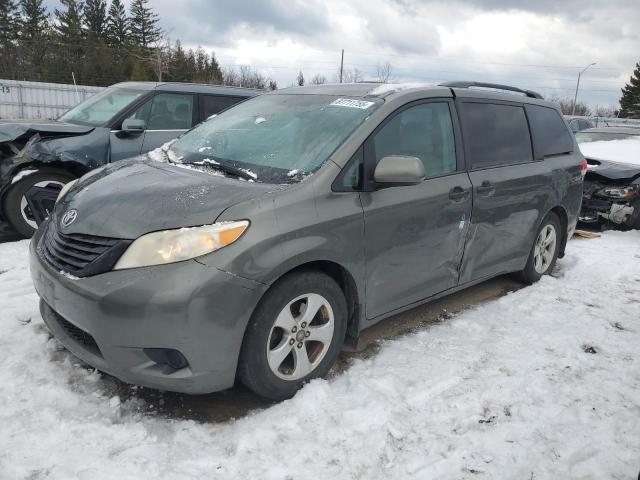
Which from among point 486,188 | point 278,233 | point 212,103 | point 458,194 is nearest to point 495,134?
point 486,188

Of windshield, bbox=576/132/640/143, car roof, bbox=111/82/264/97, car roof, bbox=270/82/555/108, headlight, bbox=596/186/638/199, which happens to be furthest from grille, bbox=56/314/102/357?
windshield, bbox=576/132/640/143

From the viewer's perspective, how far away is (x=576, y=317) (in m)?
4.22

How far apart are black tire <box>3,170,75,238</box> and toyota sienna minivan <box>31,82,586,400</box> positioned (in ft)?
7.83

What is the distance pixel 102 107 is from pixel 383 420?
5397mm

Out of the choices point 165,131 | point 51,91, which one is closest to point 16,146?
point 165,131

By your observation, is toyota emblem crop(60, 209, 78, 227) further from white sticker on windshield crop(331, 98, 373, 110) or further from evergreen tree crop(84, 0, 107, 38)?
evergreen tree crop(84, 0, 107, 38)

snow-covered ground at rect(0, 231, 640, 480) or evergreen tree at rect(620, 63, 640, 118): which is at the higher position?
evergreen tree at rect(620, 63, 640, 118)

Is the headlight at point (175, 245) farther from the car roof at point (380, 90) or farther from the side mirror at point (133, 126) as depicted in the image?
the side mirror at point (133, 126)

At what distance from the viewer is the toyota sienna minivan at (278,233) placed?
241cm

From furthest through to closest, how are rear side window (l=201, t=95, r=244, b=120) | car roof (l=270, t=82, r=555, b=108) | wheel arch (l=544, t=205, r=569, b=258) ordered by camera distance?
rear side window (l=201, t=95, r=244, b=120) < wheel arch (l=544, t=205, r=569, b=258) < car roof (l=270, t=82, r=555, b=108)

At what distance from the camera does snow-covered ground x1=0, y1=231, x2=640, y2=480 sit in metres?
2.31

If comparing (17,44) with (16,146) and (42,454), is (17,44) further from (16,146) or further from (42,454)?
(42,454)

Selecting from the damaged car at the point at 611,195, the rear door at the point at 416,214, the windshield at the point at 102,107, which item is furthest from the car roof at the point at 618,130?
the windshield at the point at 102,107

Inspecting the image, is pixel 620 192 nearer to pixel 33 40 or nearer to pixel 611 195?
pixel 611 195
